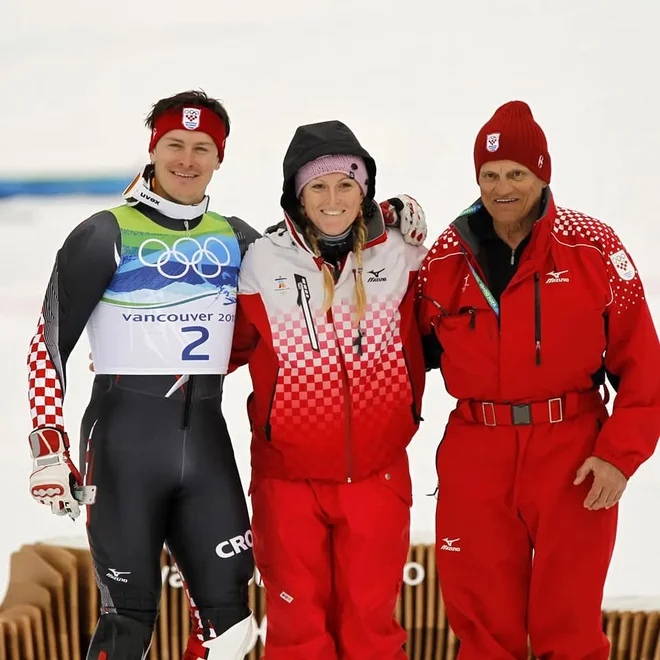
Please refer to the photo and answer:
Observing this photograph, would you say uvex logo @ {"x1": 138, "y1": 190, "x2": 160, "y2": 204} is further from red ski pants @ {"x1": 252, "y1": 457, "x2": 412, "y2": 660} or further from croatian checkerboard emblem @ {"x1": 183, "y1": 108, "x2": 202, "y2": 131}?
red ski pants @ {"x1": 252, "y1": 457, "x2": 412, "y2": 660}

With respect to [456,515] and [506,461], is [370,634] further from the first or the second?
[506,461]

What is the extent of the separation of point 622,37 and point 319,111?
4.22 feet

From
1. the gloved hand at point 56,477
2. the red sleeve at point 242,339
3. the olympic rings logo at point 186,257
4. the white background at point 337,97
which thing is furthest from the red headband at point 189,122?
the white background at point 337,97

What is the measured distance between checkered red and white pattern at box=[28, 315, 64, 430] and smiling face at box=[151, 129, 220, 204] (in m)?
0.48

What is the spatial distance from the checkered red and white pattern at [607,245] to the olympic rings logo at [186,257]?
2.67ft

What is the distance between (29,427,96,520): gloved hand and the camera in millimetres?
2227

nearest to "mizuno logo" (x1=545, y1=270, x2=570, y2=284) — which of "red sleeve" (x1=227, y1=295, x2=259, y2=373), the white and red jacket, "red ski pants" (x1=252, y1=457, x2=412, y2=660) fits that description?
the white and red jacket

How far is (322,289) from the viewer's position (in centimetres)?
238

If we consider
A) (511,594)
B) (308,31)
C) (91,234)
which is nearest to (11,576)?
(91,234)

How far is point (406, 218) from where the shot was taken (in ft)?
8.04

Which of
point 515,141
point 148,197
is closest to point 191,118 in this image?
point 148,197

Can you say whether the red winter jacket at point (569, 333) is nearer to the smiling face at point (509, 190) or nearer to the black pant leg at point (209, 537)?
the smiling face at point (509, 190)

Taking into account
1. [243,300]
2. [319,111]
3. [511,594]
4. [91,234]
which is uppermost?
[319,111]

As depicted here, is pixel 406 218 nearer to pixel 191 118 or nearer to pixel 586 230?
pixel 586 230
